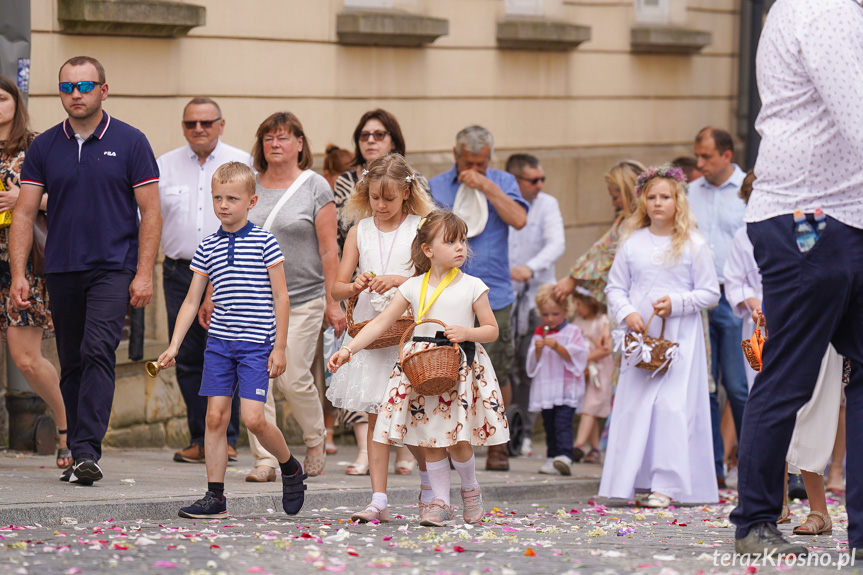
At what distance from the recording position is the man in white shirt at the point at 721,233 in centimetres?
983

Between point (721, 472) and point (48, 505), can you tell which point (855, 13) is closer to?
point (48, 505)

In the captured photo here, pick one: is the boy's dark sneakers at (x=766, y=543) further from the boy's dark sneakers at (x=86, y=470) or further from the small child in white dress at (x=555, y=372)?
the small child in white dress at (x=555, y=372)

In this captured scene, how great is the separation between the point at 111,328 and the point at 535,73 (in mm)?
6837

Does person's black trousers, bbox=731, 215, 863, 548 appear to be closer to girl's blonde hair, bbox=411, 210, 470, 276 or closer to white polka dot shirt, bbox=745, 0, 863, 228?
white polka dot shirt, bbox=745, 0, 863, 228

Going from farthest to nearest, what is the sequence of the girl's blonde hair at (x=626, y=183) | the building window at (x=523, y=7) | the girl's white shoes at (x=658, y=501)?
the building window at (x=523, y=7) < the girl's blonde hair at (x=626, y=183) < the girl's white shoes at (x=658, y=501)

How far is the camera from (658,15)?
15484 millimetres

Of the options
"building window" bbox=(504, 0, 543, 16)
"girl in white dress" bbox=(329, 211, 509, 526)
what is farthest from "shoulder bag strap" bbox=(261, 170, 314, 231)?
"building window" bbox=(504, 0, 543, 16)

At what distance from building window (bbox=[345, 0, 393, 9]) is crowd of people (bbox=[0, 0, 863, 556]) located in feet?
6.26

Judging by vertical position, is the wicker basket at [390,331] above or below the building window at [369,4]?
below

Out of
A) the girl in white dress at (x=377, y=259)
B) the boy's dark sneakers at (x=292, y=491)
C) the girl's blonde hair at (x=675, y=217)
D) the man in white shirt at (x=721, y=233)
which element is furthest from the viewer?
the man in white shirt at (x=721, y=233)

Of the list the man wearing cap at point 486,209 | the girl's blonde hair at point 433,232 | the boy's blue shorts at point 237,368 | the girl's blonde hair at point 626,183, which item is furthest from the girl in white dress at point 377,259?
the girl's blonde hair at point 626,183

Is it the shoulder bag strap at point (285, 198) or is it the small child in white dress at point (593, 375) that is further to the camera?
the small child in white dress at point (593, 375)

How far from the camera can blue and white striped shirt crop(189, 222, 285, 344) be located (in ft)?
22.6

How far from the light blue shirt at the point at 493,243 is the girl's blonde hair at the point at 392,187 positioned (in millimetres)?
1712
